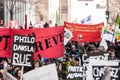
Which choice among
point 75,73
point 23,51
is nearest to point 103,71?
point 75,73

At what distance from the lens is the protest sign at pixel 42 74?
473 inches

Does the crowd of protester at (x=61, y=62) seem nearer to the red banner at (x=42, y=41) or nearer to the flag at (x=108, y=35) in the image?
the red banner at (x=42, y=41)

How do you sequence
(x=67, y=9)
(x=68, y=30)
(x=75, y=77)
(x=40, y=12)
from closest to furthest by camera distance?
1. (x=75, y=77)
2. (x=68, y=30)
3. (x=40, y=12)
4. (x=67, y=9)

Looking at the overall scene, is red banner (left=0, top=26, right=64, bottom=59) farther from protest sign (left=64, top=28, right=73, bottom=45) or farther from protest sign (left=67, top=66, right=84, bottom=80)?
protest sign (left=64, top=28, right=73, bottom=45)

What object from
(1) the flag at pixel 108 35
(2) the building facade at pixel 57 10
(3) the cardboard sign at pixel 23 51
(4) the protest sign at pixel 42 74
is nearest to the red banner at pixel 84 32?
(1) the flag at pixel 108 35

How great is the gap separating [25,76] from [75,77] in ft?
6.14

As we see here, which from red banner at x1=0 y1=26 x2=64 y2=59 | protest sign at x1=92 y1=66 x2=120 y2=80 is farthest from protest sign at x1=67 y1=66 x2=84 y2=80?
red banner at x1=0 y1=26 x2=64 y2=59

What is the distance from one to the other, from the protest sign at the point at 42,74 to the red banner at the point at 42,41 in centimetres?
271

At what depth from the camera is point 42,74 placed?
12.1m

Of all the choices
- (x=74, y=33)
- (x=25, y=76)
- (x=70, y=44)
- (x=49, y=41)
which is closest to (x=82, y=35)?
(x=74, y=33)

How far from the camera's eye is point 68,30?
69.5 ft

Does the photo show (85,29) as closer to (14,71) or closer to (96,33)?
(96,33)

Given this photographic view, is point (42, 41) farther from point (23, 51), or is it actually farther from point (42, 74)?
point (42, 74)

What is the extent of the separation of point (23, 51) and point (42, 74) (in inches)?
37.1
